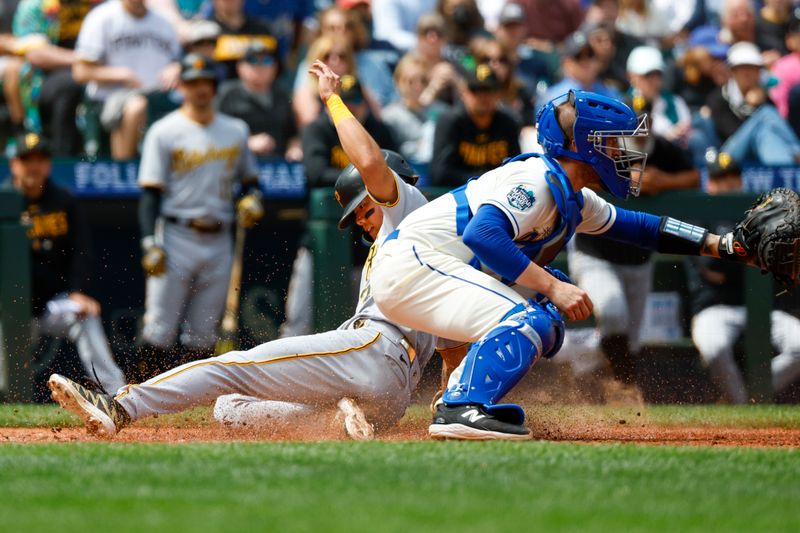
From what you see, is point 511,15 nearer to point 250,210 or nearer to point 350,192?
point 250,210

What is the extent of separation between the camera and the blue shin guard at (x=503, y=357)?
532cm

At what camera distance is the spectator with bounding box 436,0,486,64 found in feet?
38.0

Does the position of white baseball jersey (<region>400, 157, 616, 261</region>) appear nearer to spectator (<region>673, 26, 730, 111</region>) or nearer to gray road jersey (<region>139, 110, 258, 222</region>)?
gray road jersey (<region>139, 110, 258, 222</region>)

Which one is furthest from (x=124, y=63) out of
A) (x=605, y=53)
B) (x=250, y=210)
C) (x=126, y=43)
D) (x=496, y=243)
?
(x=496, y=243)

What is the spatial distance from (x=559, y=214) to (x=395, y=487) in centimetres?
173

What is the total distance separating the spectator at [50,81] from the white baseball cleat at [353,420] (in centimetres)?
502

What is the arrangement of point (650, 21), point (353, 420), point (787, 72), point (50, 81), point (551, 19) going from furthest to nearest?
point (551, 19) → point (650, 21) → point (787, 72) → point (50, 81) → point (353, 420)

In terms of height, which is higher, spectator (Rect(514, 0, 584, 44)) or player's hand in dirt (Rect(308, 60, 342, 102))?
spectator (Rect(514, 0, 584, 44))

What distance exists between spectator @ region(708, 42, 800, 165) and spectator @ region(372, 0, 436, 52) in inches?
103

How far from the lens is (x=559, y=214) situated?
219 inches

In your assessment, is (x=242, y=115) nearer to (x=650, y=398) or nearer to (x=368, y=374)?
(x=650, y=398)

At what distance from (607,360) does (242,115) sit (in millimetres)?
3545

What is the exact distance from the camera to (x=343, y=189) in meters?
6.46

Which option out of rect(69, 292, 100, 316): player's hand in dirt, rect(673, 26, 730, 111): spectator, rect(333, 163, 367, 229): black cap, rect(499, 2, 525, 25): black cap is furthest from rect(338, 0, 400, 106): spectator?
rect(333, 163, 367, 229): black cap
